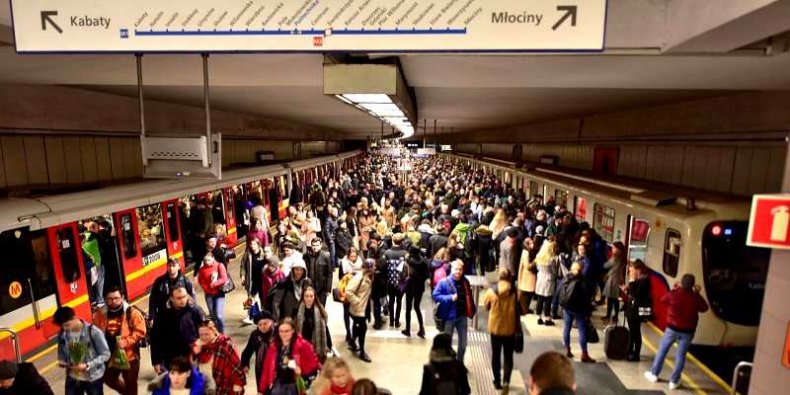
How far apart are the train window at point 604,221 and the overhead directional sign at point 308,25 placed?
25.0 ft

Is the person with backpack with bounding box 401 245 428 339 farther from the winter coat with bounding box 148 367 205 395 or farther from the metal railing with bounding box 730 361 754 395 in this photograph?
the metal railing with bounding box 730 361 754 395

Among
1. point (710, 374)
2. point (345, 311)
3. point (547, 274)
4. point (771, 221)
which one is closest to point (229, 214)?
point (345, 311)

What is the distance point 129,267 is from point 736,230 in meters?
9.85

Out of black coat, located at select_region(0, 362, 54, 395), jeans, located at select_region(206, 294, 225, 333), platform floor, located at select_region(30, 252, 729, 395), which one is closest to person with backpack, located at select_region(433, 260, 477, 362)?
platform floor, located at select_region(30, 252, 729, 395)

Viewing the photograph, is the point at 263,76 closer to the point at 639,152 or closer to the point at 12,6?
the point at 12,6

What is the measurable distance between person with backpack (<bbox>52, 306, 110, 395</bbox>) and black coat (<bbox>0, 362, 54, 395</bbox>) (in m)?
0.45

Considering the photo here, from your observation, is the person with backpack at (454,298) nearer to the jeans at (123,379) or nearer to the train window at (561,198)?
the jeans at (123,379)

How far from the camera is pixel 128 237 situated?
337 inches

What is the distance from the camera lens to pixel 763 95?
665 cm

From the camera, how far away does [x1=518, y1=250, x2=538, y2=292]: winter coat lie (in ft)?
25.0

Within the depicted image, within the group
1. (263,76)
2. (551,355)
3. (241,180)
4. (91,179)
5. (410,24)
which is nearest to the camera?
(410,24)

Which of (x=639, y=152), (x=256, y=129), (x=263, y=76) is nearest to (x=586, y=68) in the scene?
(x=263, y=76)

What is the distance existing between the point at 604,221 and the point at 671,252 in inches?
107

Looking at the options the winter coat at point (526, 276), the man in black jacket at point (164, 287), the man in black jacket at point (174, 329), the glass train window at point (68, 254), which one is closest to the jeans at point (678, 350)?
the winter coat at point (526, 276)
